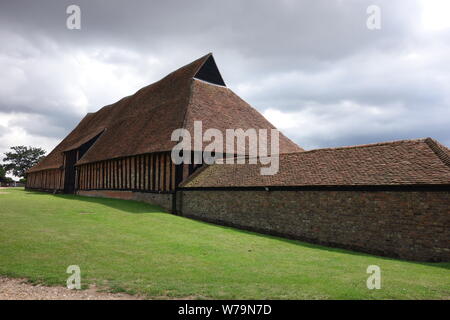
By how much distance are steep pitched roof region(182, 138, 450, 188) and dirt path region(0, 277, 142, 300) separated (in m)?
9.02

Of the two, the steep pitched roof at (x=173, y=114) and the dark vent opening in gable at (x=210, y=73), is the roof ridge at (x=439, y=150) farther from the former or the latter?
the dark vent opening in gable at (x=210, y=73)

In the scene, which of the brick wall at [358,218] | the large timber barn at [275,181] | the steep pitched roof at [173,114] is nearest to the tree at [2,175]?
the steep pitched roof at [173,114]

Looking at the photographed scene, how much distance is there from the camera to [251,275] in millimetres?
7324

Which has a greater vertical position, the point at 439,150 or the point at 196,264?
the point at 439,150

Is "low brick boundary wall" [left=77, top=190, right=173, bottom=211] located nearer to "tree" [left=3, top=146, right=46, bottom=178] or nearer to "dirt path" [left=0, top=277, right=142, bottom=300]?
"dirt path" [left=0, top=277, right=142, bottom=300]

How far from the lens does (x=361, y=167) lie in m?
12.4

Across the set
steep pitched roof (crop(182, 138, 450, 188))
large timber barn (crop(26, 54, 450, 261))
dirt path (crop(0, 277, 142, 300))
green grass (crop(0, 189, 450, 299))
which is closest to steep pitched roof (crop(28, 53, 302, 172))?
large timber barn (crop(26, 54, 450, 261))

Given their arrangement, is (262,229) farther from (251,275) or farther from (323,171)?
(251,275)

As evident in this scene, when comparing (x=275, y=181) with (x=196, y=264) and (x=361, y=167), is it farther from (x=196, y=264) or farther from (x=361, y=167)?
(x=196, y=264)

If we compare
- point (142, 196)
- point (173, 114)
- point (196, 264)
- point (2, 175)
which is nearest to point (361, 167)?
point (196, 264)

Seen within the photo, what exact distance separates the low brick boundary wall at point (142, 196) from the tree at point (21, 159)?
6010 cm

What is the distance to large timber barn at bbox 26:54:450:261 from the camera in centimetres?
1031

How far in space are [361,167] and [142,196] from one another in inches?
593
